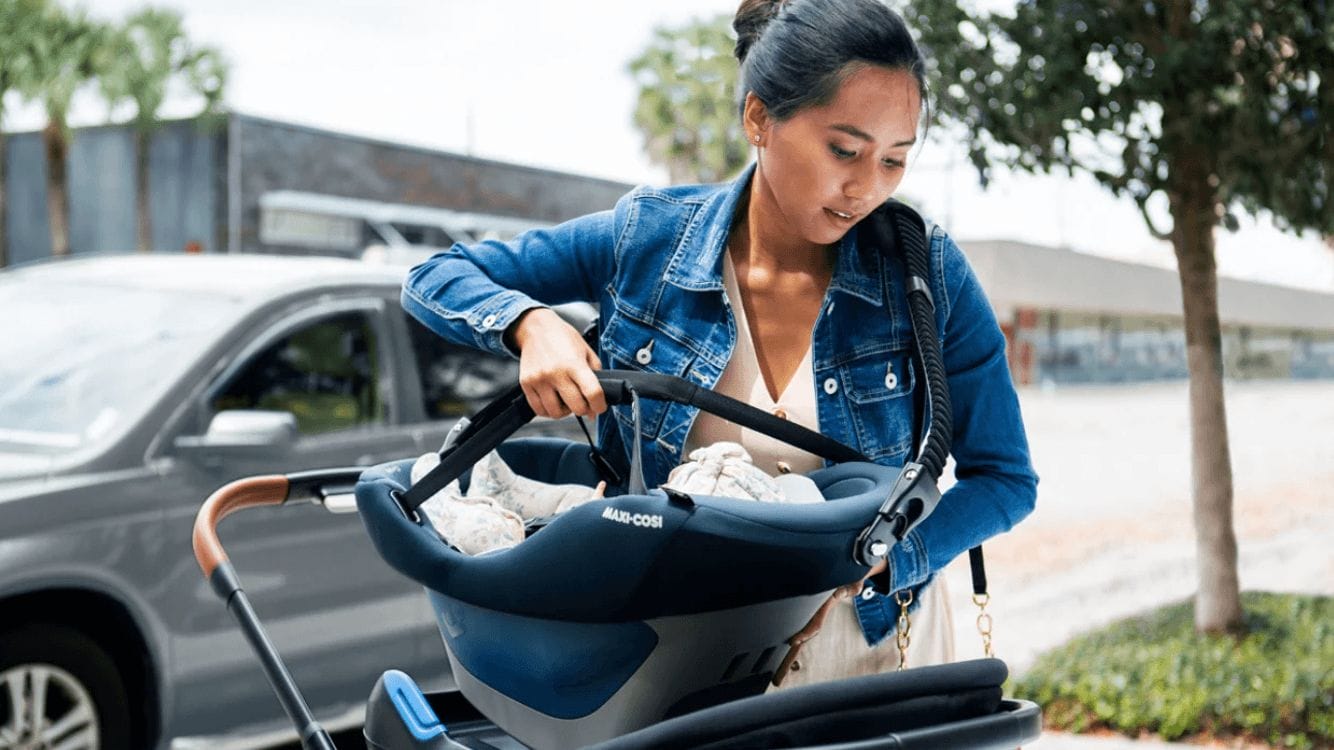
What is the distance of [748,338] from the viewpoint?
1761 millimetres

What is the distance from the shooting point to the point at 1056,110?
6.35 meters

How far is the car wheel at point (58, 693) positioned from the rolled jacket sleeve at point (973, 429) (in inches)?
125

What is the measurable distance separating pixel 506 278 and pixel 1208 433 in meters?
6.51

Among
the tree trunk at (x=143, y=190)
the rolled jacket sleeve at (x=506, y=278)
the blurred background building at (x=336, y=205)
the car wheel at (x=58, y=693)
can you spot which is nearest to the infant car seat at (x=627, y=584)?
the rolled jacket sleeve at (x=506, y=278)

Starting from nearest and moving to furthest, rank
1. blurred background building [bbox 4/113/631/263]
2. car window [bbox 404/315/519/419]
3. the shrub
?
car window [bbox 404/315/519/419], the shrub, blurred background building [bbox 4/113/631/263]

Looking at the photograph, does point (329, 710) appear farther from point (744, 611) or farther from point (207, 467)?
point (744, 611)

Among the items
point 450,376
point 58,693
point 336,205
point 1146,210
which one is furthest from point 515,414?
point 336,205

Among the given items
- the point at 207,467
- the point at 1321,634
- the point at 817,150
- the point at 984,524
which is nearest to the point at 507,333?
the point at 817,150

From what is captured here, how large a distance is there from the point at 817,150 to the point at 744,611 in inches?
19.9

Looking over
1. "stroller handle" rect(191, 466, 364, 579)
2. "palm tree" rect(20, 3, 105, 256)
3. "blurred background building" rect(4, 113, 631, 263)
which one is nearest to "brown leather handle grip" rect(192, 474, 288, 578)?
"stroller handle" rect(191, 466, 364, 579)

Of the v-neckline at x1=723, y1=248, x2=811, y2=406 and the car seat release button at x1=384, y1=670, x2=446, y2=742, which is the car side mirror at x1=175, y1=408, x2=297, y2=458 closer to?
the v-neckline at x1=723, y1=248, x2=811, y2=406

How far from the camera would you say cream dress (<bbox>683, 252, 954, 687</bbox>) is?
1.70 metres

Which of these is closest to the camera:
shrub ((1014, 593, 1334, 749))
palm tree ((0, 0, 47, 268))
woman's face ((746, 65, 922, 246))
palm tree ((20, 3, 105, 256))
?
woman's face ((746, 65, 922, 246))

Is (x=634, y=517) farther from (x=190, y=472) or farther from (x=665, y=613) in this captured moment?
(x=190, y=472)
